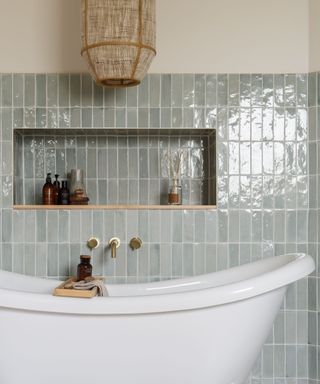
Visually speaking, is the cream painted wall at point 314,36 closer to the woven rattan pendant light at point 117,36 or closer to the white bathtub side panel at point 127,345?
the woven rattan pendant light at point 117,36

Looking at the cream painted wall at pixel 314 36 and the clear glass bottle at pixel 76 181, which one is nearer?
the cream painted wall at pixel 314 36

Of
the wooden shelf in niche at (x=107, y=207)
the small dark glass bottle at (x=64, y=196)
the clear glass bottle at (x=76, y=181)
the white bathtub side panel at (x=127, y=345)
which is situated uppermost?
the clear glass bottle at (x=76, y=181)

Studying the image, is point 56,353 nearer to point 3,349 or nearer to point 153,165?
point 3,349

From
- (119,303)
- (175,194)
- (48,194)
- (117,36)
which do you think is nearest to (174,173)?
(175,194)

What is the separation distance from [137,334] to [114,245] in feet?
2.50

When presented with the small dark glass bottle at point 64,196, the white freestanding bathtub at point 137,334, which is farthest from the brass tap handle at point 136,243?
the white freestanding bathtub at point 137,334

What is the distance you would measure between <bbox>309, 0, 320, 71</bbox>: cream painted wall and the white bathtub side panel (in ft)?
4.31

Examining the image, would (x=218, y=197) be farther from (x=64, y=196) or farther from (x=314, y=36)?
(x=314, y=36)

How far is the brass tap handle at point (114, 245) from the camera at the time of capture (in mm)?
2418

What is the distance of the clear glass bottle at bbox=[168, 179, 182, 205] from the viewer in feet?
8.73

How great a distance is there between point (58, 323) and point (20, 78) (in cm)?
138

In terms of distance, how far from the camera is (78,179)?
268cm

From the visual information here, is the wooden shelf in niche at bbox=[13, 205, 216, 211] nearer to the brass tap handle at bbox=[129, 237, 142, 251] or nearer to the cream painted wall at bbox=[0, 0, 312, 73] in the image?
the brass tap handle at bbox=[129, 237, 142, 251]

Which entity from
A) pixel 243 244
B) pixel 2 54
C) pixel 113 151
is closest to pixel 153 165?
pixel 113 151
